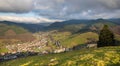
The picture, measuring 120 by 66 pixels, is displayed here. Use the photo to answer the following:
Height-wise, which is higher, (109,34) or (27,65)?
(109,34)

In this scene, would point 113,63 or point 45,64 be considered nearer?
point 113,63

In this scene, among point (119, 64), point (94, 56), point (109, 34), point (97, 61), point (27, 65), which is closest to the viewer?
point (119, 64)

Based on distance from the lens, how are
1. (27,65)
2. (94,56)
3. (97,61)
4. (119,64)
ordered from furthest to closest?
1. (27,65)
2. (94,56)
3. (97,61)
4. (119,64)

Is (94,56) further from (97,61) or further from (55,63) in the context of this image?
(55,63)

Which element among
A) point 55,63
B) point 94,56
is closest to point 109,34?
point 94,56

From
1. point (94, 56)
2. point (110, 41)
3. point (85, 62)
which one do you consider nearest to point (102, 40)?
point (110, 41)

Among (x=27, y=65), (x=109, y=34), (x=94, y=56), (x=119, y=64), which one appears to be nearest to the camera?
(x=119, y=64)

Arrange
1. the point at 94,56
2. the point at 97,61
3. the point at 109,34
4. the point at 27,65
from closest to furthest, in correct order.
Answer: the point at 97,61
the point at 94,56
the point at 27,65
the point at 109,34

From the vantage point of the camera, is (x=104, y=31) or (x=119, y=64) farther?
(x=104, y=31)

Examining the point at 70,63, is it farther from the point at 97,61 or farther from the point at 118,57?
the point at 118,57
